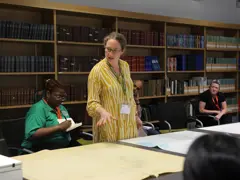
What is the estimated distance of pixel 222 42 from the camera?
24.1 ft

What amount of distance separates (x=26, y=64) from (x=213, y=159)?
445 centimetres

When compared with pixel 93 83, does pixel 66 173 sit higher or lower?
lower

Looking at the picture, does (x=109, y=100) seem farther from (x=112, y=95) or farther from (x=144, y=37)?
(x=144, y=37)

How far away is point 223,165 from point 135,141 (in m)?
2.05

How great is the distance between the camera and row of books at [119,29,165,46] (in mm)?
5898

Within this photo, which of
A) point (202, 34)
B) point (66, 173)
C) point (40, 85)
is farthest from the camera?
point (202, 34)

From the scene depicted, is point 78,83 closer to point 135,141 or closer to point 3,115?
point 3,115

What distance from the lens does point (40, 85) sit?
534 centimetres

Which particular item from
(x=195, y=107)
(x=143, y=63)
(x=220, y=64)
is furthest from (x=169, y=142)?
(x=220, y=64)

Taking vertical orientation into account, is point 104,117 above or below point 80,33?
below

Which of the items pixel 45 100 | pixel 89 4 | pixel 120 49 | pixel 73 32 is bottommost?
pixel 45 100

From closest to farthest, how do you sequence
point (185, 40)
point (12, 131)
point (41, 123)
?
point (41, 123) < point (12, 131) < point (185, 40)

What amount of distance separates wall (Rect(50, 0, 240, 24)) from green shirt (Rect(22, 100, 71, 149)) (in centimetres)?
273

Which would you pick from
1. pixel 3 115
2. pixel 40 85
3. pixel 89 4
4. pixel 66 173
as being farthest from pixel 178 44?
pixel 66 173
